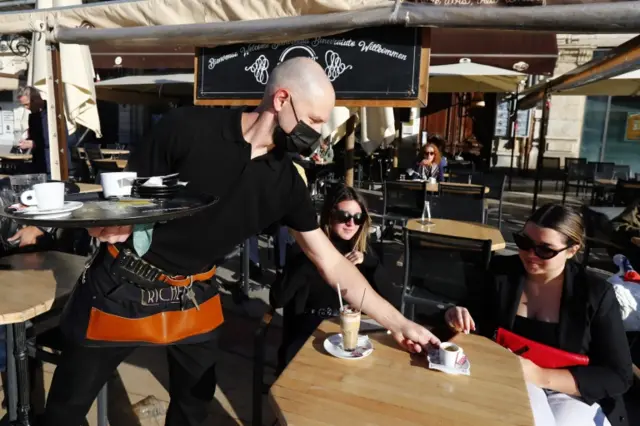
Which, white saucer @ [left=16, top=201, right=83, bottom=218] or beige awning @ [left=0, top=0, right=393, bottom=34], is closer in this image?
white saucer @ [left=16, top=201, right=83, bottom=218]

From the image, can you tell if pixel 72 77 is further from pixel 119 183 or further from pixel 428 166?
pixel 428 166

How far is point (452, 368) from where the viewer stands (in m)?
1.66

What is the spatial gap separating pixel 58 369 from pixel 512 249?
5.81 m

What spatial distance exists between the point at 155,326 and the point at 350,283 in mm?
785

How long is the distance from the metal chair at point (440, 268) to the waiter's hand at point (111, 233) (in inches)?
78.3

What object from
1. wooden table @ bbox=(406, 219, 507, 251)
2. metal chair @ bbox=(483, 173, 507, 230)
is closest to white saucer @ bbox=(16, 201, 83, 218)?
wooden table @ bbox=(406, 219, 507, 251)

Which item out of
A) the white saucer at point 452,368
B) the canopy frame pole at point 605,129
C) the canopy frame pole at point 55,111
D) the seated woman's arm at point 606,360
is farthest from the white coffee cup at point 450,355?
the canopy frame pole at point 605,129

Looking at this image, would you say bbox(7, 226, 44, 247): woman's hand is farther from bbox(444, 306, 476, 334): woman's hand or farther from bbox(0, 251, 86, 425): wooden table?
bbox(444, 306, 476, 334): woman's hand

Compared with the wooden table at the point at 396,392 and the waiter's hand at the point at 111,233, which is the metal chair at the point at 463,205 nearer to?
the wooden table at the point at 396,392

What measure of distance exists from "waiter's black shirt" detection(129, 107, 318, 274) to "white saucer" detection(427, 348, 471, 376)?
838 millimetres

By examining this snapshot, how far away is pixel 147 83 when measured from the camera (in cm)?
744

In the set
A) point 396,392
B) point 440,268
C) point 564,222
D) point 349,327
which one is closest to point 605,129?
point 440,268

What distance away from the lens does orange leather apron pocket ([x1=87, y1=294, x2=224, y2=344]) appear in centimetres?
174

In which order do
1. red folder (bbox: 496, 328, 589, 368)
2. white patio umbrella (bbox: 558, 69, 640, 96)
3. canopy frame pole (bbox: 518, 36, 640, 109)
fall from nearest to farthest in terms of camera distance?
red folder (bbox: 496, 328, 589, 368)
canopy frame pole (bbox: 518, 36, 640, 109)
white patio umbrella (bbox: 558, 69, 640, 96)
